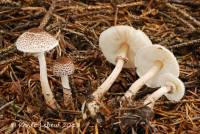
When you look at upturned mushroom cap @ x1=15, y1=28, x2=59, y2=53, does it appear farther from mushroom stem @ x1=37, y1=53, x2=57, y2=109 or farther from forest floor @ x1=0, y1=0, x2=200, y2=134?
forest floor @ x1=0, y1=0, x2=200, y2=134

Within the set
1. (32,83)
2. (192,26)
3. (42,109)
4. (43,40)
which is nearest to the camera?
(43,40)

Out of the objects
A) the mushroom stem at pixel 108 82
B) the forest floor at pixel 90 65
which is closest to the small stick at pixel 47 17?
the forest floor at pixel 90 65

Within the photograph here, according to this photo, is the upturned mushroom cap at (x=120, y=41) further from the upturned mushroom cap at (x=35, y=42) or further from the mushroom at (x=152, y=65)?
the upturned mushroom cap at (x=35, y=42)

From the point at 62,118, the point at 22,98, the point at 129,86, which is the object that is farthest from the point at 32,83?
the point at 129,86

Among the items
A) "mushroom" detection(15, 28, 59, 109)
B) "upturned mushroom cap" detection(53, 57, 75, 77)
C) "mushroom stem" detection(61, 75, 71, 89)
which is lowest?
"mushroom stem" detection(61, 75, 71, 89)

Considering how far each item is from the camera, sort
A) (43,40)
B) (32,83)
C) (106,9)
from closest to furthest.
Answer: (43,40)
(32,83)
(106,9)

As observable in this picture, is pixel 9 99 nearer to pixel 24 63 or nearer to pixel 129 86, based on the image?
pixel 24 63

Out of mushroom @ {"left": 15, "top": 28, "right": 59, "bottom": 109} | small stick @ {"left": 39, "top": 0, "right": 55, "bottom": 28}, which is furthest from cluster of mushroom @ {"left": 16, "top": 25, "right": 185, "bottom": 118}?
small stick @ {"left": 39, "top": 0, "right": 55, "bottom": 28}
